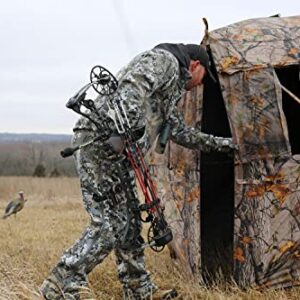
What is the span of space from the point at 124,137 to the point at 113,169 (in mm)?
344

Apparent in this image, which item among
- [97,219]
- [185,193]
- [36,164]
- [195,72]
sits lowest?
[36,164]

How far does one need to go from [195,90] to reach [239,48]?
54cm

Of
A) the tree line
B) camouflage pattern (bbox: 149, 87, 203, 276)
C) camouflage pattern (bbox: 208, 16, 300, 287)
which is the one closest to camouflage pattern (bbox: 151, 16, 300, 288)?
camouflage pattern (bbox: 208, 16, 300, 287)

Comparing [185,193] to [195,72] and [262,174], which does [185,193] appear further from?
[195,72]

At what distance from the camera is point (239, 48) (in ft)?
19.7

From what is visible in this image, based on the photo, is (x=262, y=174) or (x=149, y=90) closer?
(x=149, y=90)

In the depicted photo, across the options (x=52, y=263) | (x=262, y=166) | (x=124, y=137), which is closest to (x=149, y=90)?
(x=124, y=137)

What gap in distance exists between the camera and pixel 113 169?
5258 millimetres

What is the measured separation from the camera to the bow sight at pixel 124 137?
5047 mm

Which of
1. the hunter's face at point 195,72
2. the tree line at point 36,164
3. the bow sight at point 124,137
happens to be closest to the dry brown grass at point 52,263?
the bow sight at point 124,137

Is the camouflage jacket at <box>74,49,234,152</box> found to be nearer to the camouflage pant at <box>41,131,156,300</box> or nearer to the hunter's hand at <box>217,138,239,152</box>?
the camouflage pant at <box>41,131,156,300</box>

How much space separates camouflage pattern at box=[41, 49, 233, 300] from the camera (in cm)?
507

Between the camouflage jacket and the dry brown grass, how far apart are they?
138 centimetres

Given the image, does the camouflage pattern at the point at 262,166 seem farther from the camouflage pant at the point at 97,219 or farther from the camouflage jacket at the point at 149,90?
the camouflage pant at the point at 97,219
